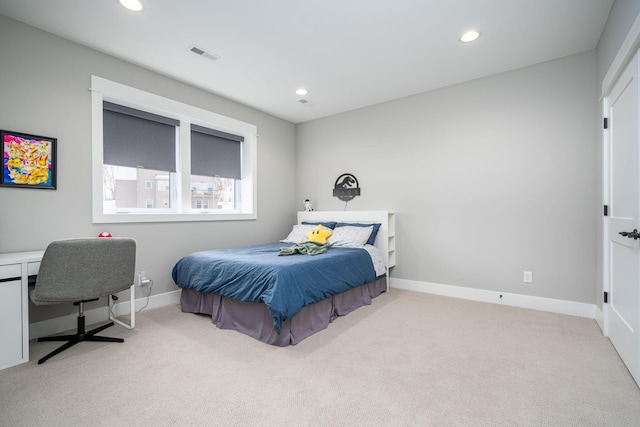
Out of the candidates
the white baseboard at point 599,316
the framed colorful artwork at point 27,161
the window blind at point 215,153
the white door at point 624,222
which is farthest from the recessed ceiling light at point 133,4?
the white baseboard at point 599,316

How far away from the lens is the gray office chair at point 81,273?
2.07 metres

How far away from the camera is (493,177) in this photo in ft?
11.4

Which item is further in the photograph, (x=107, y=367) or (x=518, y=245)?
(x=518, y=245)

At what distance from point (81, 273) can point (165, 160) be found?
1744 millimetres

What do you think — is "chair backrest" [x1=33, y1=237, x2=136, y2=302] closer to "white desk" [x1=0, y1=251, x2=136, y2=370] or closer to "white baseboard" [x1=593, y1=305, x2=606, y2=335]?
"white desk" [x1=0, y1=251, x2=136, y2=370]

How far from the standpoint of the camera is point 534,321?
2859mm

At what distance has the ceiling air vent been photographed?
9.44 feet

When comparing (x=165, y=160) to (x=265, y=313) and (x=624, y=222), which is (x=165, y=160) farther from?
(x=624, y=222)

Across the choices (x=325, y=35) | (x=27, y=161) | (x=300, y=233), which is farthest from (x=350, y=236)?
(x=27, y=161)

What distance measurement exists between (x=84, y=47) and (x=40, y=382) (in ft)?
9.32

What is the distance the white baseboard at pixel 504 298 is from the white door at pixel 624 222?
59 centimetres

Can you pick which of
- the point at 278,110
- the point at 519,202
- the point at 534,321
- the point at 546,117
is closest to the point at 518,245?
the point at 519,202

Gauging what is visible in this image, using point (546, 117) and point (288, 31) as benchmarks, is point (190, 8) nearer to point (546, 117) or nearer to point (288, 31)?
point (288, 31)

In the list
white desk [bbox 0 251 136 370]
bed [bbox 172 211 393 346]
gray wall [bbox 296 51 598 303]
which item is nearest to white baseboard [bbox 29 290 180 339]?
bed [bbox 172 211 393 346]
